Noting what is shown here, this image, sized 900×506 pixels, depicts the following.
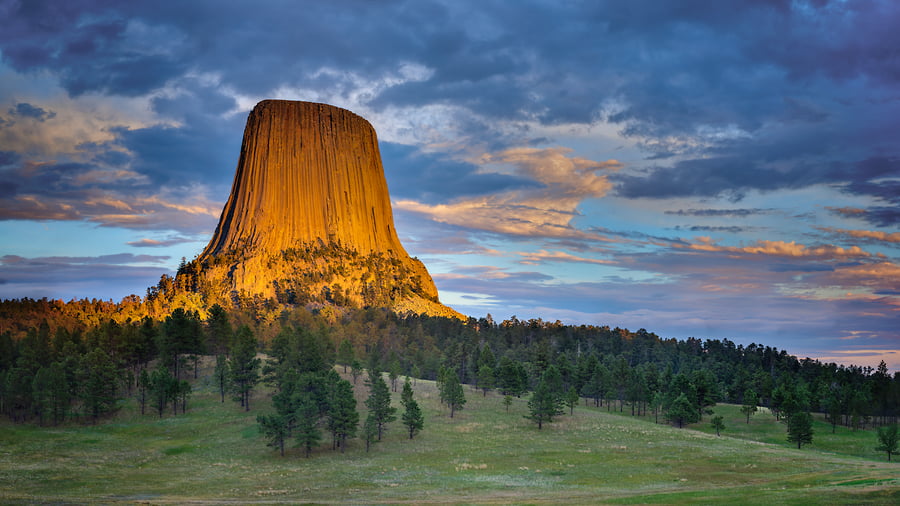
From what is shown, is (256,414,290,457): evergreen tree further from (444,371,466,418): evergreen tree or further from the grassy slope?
(444,371,466,418): evergreen tree

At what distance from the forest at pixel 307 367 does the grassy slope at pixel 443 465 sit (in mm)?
5522

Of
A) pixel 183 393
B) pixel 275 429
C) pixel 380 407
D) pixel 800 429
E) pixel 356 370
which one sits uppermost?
pixel 356 370

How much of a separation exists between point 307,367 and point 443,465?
37685mm

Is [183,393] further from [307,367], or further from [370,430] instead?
[370,430]

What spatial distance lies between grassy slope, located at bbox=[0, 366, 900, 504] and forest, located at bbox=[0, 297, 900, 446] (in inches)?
217

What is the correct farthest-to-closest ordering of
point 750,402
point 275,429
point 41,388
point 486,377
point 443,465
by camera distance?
point 486,377 < point 750,402 < point 41,388 < point 275,429 < point 443,465

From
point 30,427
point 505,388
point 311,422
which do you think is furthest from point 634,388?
point 30,427

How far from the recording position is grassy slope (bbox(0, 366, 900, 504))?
47.8 metres

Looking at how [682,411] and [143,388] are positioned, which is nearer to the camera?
[143,388]

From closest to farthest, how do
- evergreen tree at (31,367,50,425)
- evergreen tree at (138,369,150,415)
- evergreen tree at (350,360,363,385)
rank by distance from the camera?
evergreen tree at (31,367,50,425) → evergreen tree at (138,369,150,415) → evergreen tree at (350,360,363,385)

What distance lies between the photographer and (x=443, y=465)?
67438mm

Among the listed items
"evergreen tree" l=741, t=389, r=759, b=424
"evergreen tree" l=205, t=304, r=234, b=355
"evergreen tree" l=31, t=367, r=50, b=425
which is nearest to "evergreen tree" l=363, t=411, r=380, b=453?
"evergreen tree" l=205, t=304, r=234, b=355

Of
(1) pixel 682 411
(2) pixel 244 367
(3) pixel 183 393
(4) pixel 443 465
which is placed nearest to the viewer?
(4) pixel 443 465

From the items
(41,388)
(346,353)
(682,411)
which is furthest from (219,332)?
(682,411)
